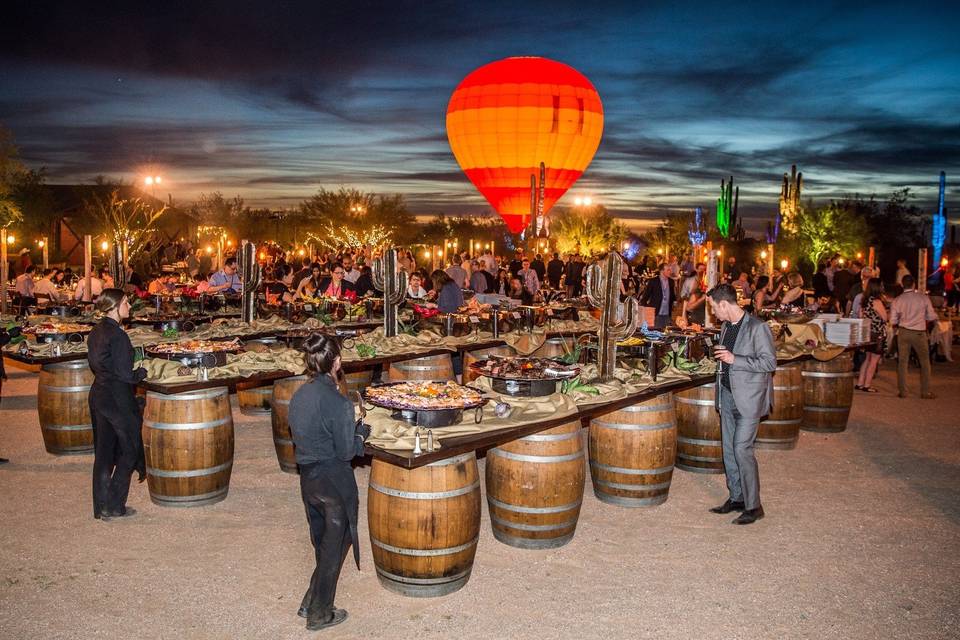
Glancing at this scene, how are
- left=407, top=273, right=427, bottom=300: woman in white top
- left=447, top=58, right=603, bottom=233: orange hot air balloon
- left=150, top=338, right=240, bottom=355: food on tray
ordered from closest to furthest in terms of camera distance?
left=150, top=338, right=240, bottom=355: food on tray < left=407, top=273, right=427, bottom=300: woman in white top < left=447, top=58, right=603, bottom=233: orange hot air balloon

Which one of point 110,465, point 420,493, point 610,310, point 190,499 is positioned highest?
point 610,310

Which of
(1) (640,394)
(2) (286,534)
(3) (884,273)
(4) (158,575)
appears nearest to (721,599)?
(1) (640,394)

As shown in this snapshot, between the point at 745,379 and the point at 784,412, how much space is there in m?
2.40

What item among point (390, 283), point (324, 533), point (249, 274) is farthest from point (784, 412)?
point (249, 274)

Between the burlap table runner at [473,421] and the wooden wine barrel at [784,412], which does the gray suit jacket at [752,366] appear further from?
the wooden wine barrel at [784,412]

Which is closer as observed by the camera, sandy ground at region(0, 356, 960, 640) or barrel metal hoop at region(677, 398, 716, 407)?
sandy ground at region(0, 356, 960, 640)

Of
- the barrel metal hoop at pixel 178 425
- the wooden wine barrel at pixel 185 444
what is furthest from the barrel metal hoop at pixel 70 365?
the barrel metal hoop at pixel 178 425

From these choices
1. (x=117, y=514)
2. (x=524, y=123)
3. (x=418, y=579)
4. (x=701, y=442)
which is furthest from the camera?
(x=524, y=123)

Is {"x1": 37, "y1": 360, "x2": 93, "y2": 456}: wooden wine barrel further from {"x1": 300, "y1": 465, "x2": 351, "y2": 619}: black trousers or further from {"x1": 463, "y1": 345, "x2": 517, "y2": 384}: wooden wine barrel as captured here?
{"x1": 300, "y1": 465, "x2": 351, "y2": 619}: black trousers

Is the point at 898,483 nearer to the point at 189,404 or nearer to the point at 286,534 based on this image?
the point at 286,534

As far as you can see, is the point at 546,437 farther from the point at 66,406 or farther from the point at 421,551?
the point at 66,406

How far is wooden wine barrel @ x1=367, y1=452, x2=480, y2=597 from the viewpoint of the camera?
4918 millimetres

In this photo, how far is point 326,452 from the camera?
4.41 metres

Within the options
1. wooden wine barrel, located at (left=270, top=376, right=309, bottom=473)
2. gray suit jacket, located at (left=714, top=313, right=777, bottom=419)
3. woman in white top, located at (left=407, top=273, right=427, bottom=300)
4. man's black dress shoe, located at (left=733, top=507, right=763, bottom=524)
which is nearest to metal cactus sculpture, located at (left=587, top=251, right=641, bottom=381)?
gray suit jacket, located at (left=714, top=313, right=777, bottom=419)
